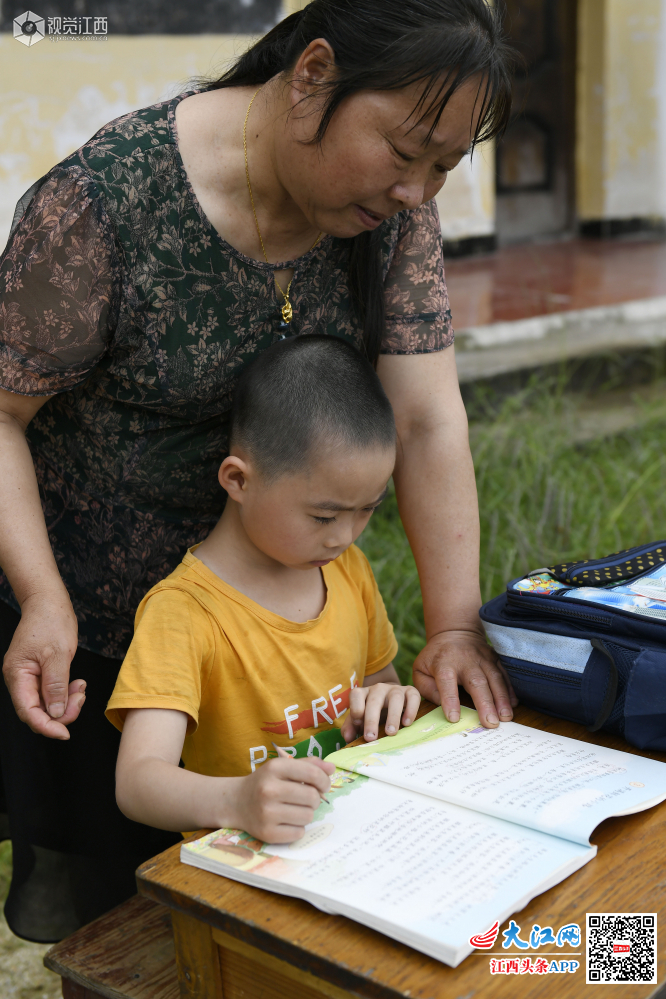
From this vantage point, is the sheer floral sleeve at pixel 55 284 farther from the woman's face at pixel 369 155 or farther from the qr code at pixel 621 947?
the qr code at pixel 621 947

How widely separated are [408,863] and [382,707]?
0.40 m

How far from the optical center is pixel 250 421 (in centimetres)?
140

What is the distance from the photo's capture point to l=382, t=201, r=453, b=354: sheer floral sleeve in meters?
1.61

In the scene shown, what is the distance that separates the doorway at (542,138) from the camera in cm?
671

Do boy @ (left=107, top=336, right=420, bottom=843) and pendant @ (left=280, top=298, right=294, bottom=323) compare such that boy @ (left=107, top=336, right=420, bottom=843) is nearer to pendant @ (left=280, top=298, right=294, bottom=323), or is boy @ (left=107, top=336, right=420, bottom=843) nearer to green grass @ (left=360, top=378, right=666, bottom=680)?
pendant @ (left=280, top=298, right=294, bottom=323)

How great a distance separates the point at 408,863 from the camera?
0.94 metres

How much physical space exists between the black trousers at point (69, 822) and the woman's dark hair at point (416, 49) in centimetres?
102

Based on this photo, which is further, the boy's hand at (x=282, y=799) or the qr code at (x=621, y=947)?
the boy's hand at (x=282, y=799)

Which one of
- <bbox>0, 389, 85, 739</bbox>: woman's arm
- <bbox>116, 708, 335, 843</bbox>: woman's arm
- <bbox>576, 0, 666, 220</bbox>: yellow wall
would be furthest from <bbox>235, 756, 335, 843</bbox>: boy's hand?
<bbox>576, 0, 666, 220</bbox>: yellow wall

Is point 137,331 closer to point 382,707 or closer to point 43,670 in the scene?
point 43,670

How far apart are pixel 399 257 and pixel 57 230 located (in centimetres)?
57

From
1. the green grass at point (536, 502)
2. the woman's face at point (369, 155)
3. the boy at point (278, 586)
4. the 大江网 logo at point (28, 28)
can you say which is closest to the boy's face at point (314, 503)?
the boy at point (278, 586)

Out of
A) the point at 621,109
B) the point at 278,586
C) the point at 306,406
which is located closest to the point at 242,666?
→ the point at 278,586

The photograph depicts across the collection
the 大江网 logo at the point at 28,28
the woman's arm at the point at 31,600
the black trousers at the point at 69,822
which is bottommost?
the black trousers at the point at 69,822
